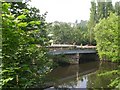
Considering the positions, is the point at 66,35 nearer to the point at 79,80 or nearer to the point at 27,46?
the point at 79,80

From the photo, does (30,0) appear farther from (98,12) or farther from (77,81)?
(98,12)

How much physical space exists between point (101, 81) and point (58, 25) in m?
15.5

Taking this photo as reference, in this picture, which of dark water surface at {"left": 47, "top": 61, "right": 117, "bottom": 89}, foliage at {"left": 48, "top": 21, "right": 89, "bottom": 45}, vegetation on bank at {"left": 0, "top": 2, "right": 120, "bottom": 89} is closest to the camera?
vegetation on bank at {"left": 0, "top": 2, "right": 120, "bottom": 89}

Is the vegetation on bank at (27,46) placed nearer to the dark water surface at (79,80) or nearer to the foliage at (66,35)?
the dark water surface at (79,80)

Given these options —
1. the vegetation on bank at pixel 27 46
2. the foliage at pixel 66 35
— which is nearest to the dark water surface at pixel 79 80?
the vegetation on bank at pixel 27 46

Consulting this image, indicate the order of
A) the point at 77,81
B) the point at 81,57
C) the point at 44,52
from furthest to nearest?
the point at 81,57, the point at 77,81, the point at 44,52

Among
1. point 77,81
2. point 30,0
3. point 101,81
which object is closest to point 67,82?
point 77,81

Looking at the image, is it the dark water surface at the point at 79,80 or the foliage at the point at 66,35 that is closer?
the dark water surface at the point at 79,80

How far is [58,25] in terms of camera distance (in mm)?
29031

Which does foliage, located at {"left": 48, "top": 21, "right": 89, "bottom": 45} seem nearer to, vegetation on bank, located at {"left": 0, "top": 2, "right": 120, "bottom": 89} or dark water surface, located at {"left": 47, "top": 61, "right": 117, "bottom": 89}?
dark water surface, located at {"left": 47, "top": 61, "right": 117, "bottom": 89}

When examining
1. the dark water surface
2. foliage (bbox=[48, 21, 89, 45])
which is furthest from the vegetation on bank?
foliage (bbox=[48, 21, 89, 45])

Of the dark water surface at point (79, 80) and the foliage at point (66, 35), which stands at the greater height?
the foliage at point (66, 35)

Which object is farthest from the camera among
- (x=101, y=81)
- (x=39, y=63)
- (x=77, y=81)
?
(x=77, y=81)

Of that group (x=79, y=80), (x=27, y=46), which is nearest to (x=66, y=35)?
(x=79, y=80)
